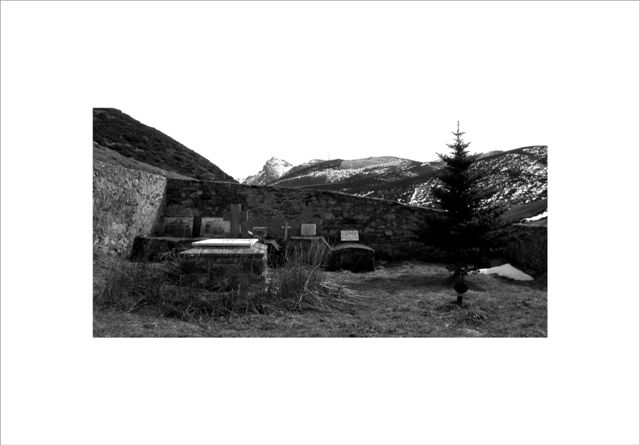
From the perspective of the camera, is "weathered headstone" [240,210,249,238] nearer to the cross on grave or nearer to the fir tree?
the cross on grave

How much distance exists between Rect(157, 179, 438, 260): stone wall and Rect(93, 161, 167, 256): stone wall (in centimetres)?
85

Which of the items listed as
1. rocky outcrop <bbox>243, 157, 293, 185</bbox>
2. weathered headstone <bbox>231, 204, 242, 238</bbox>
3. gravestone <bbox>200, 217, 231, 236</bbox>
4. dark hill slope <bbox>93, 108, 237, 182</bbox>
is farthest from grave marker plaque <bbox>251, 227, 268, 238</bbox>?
rocky outcrop <bbox>243, 157, 293, 185</bbox>

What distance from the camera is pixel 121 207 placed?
7.36 m

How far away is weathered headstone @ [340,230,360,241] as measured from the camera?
9133 mm

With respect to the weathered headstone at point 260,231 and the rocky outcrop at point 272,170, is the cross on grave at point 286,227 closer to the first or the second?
the weathered headstone at point 260,231

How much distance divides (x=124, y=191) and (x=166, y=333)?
4684mm

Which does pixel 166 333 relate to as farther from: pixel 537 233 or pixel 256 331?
pixel 537 233

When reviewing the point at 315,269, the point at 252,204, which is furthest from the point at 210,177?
the point at 315,269

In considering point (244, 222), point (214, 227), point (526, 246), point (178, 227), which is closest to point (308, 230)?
A: point (244, 222)

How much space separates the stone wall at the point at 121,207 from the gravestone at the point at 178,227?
0.22 m

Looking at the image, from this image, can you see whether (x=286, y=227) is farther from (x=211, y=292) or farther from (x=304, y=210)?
(x=211, y=292)

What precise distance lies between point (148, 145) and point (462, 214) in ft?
36.5

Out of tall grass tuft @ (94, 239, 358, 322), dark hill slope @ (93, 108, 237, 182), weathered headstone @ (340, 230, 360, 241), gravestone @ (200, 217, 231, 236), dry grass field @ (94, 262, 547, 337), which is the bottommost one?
dry grass field @ (94, 262, 547, 337)

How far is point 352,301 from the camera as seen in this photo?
17.0ft
